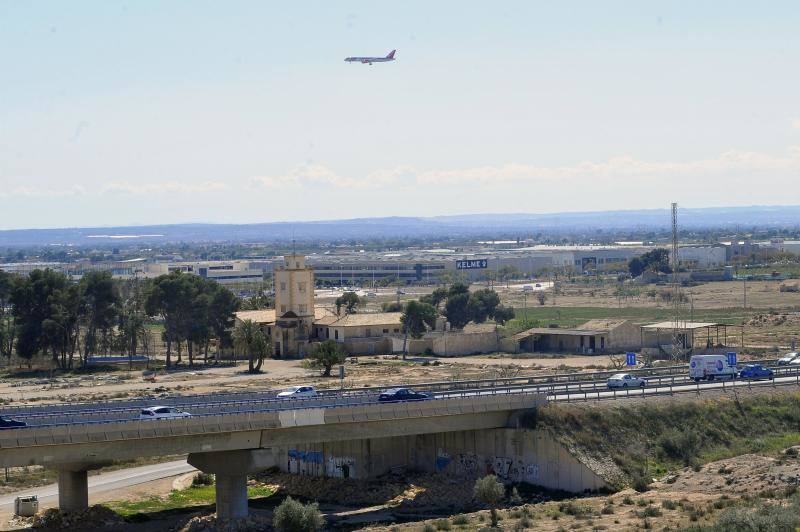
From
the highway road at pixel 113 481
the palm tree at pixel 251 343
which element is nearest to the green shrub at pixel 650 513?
the highway road at pixel 113 481

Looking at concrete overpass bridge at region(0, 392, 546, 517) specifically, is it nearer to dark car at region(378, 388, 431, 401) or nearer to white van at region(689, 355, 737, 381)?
dark car at region(378, 388, 431, 401)

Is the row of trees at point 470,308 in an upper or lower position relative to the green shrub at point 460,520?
upper

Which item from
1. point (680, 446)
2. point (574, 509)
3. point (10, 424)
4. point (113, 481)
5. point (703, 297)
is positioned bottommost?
point (113, 481)

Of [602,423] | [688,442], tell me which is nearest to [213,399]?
[602,423]

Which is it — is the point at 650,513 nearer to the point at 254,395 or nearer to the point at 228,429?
the point at 228,429

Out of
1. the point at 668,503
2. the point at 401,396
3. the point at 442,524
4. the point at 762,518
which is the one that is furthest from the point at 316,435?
the point at 762,518

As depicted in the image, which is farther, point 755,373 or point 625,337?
point 625,337

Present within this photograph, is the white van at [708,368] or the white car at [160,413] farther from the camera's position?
the white van at [708,368]

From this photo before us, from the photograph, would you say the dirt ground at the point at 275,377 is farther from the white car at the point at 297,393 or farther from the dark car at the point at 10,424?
the dark car at the point at 10,424
